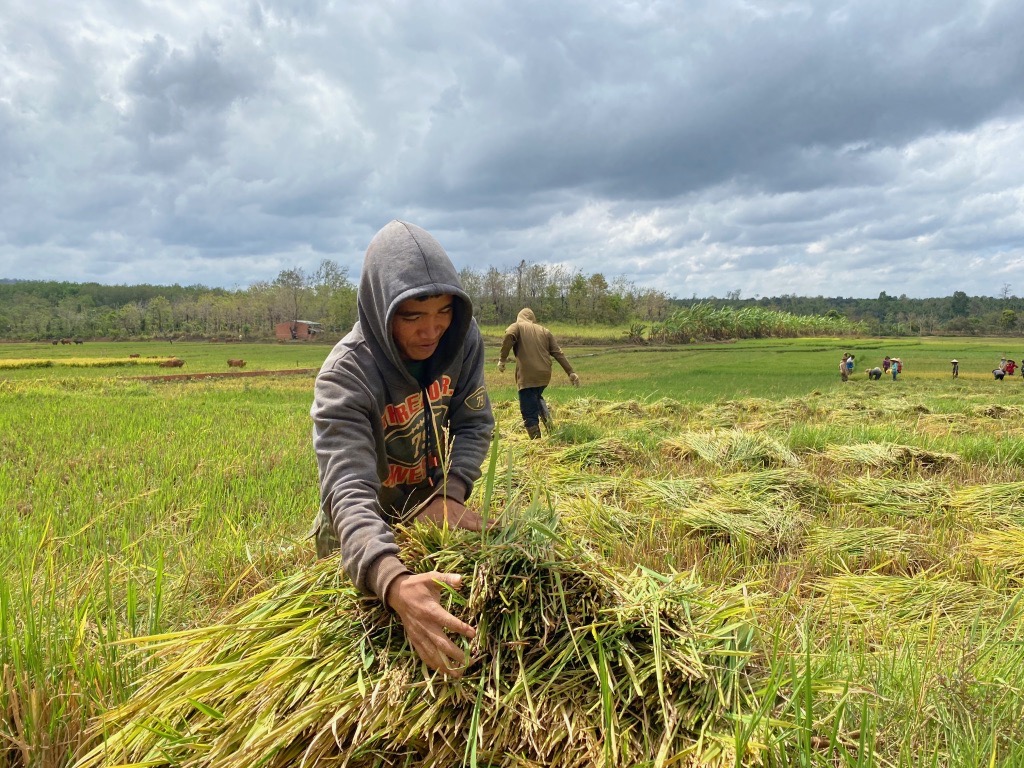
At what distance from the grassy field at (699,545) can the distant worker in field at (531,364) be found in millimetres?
352

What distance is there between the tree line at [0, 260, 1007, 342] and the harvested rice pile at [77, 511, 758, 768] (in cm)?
3483

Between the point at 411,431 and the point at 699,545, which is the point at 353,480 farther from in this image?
the point at 699,545

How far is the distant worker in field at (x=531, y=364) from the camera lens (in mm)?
6969

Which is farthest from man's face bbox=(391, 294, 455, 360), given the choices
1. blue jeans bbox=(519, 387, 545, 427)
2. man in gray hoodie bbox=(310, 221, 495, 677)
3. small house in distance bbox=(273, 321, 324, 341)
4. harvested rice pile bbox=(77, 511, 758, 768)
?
small house in distance bbox=(273, 321, 324, 341)

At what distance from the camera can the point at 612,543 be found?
3072 millimetres

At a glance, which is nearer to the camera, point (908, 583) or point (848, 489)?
point (908, 583)

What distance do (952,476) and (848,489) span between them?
1.37 meters

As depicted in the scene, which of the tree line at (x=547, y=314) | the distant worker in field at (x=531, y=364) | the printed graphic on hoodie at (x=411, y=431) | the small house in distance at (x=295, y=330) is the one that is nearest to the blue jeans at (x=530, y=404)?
the distant worker in field at (x=531, y=364)

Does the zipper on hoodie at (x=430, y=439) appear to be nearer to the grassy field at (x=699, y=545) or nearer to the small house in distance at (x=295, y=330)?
the grassy field at (x=699, y=545)

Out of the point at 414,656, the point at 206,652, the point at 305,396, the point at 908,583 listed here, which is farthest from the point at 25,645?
the point at 305,396

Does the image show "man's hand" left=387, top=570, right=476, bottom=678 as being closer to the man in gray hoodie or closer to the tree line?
the man in gray hoodie

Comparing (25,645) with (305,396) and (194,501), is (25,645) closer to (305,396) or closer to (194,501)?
(194,501)

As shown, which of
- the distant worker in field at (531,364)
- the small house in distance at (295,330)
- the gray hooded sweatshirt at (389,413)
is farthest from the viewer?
the small house in distance at (295,330)

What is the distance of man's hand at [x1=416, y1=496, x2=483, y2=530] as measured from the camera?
1.48 metres
